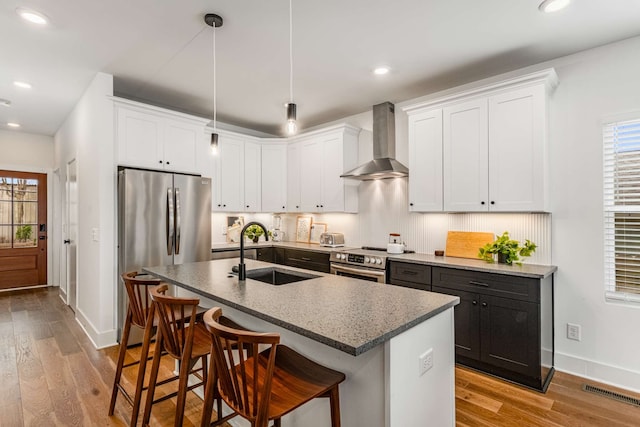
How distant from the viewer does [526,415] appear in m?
2.31

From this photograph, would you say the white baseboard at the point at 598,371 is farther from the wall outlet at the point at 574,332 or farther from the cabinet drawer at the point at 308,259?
the cabinet drawer at the point at 308,259

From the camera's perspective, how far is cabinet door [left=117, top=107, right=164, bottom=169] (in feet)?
11.6

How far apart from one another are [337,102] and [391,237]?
1.86 metres

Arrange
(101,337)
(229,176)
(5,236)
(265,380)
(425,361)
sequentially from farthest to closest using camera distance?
1. (5,236)
2. (229,176)
3. (101,337)
4. (425,361)
5. (265,380)

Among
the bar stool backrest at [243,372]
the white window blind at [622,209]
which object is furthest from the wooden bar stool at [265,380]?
the white window blind at [622,209]

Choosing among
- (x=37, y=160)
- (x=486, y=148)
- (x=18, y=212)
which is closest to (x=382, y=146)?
(x=486, y=148)

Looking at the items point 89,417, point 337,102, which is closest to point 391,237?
point 337,102

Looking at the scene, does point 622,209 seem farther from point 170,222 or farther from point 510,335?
point 170,222

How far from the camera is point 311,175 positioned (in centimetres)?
484

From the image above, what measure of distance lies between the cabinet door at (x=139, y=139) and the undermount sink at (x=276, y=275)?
80.0 inches

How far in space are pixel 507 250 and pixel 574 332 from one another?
0.89 metres

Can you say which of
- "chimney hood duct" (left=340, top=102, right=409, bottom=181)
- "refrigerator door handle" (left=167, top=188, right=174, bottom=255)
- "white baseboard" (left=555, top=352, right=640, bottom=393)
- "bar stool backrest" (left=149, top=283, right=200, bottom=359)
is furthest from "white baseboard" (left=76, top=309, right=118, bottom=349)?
"white baseboard" (left=555, top=352, right=640, bottom=393)

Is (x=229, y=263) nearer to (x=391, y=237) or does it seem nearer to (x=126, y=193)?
(x=126, y=193)

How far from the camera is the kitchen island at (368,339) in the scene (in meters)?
1.32
